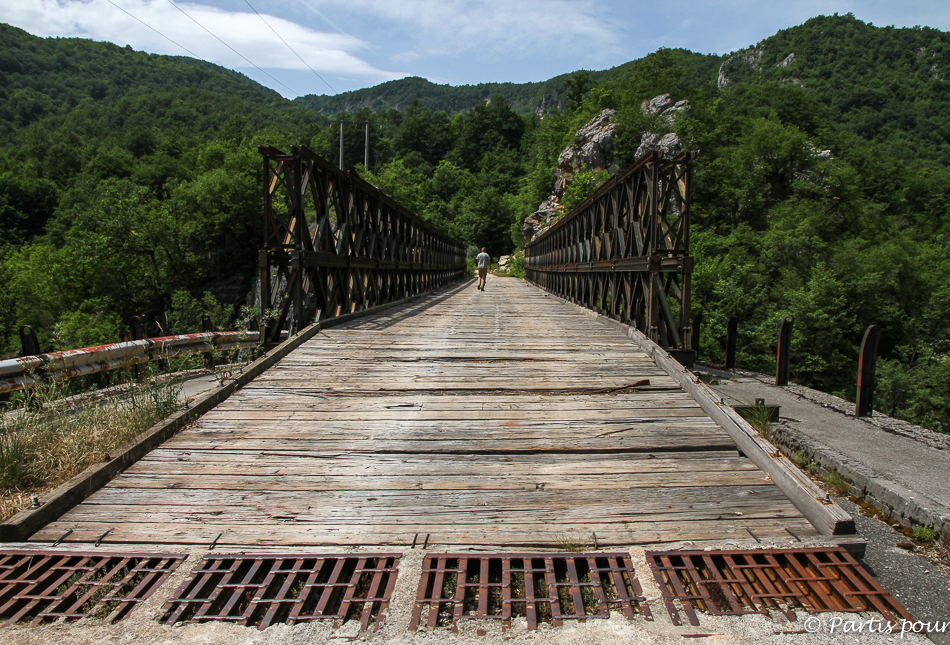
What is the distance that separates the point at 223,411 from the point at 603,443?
3228 millimetres

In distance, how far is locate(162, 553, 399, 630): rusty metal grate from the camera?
2334 millimetres

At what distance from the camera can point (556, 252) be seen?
2030 centimetres

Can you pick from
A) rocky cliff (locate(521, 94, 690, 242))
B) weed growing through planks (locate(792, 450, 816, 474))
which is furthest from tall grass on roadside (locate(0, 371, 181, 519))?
rocky cliff (locate(521, 94, 690, 242))

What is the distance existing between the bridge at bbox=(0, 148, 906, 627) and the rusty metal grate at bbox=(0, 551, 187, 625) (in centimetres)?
9

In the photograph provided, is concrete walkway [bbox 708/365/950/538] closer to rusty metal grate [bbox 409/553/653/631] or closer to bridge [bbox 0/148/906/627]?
bridge [bbox 0/148/906/627]

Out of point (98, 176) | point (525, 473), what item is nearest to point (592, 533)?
point (525, 473)

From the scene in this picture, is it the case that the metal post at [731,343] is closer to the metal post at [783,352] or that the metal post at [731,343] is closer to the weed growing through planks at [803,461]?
the metal post at [783,352]

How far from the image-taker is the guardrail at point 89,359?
5.54 m

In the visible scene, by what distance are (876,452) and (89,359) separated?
8549 mm

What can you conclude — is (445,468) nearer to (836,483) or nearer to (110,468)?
(110,468)

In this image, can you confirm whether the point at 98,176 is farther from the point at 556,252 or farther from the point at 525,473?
the point at 525,473

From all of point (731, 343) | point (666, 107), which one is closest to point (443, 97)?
point (666, 107)

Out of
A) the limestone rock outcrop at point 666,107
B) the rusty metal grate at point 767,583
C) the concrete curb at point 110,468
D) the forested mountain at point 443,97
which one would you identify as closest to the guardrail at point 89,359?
the concrete curb at point 110,468

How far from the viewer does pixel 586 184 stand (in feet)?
128
